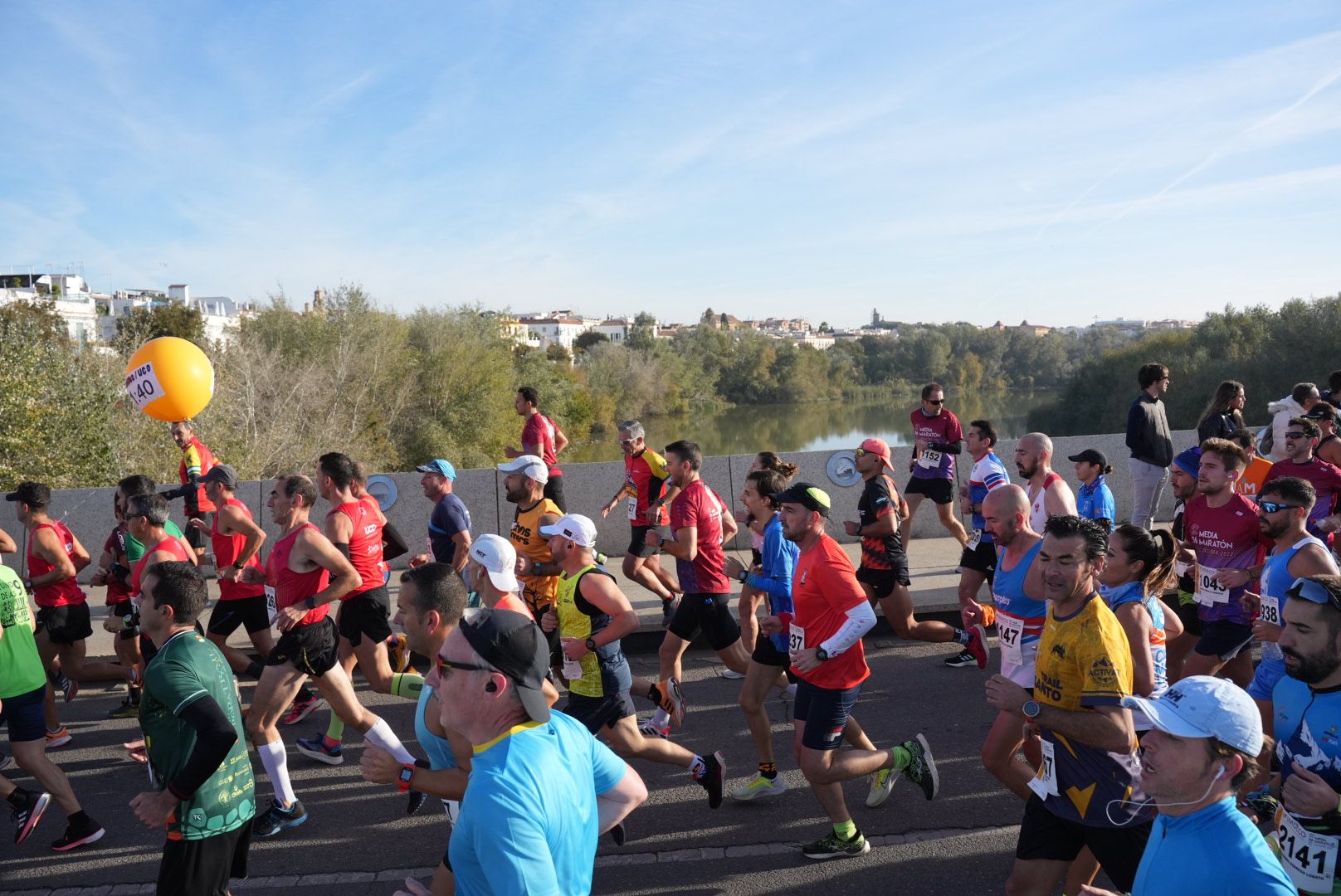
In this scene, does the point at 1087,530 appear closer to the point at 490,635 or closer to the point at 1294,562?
the point at 1294,562

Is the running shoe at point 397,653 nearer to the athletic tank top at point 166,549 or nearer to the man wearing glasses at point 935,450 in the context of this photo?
the athletic tank top at point 166,549

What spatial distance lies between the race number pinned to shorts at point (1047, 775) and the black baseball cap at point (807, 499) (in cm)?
166

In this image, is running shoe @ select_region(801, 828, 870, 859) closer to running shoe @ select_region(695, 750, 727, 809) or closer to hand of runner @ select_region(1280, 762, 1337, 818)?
running shoe @ select_region(695, 750, 727, 809)

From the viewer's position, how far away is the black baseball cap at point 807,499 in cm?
486

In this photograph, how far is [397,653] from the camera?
6660 mm

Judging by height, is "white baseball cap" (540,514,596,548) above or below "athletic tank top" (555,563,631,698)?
above

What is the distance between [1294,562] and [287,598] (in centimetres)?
540

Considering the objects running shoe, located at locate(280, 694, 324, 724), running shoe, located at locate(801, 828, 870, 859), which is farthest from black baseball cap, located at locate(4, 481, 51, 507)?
running shoe, located at locate(801, 828, 870, 859)

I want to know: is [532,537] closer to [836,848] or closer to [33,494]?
[836,848]

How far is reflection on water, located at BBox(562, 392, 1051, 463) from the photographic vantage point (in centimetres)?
4712

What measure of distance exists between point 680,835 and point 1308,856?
2.98 m

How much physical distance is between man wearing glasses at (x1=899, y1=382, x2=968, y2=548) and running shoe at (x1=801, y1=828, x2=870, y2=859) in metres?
5.80

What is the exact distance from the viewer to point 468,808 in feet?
7.09

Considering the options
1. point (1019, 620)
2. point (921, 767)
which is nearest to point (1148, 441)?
point (921, 767)
